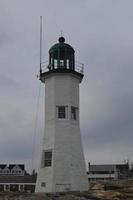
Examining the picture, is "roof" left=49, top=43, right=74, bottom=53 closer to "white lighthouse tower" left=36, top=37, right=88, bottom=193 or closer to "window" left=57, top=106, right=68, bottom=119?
"white lighthouse tower" left=36, top=37, right=88, bottom=193

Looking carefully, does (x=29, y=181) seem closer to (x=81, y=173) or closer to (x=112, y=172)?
(x=81, y=173)

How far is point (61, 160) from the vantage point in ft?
98.8

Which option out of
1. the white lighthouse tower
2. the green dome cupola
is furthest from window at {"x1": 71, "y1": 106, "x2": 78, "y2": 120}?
the green dome cupola

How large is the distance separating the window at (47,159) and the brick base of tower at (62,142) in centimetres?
28

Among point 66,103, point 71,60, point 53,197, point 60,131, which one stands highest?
point 71,60

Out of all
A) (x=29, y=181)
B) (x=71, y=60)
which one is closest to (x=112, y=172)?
(x=29, y=181)

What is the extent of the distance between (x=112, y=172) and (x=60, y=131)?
7420 cm

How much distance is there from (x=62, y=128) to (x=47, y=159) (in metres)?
2.50

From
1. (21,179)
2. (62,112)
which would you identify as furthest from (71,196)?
(21,179)

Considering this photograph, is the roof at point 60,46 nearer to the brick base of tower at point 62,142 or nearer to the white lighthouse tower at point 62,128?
the white lighthouse tower at point 62,128

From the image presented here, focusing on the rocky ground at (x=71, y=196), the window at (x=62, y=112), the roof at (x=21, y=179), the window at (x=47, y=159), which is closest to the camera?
the rocky ground at (x=71, y=196)

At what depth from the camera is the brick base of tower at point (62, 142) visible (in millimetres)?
29891

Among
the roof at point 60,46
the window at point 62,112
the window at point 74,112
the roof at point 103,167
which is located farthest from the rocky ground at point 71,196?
the roof at point 103,167

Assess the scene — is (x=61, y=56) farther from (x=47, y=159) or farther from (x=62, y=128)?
(x=47, y=159)
